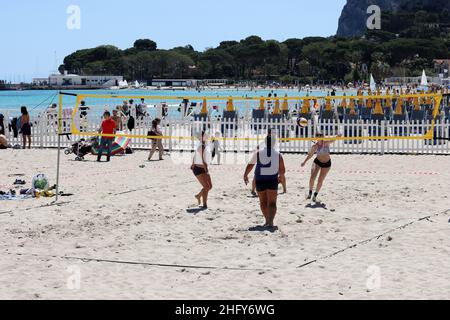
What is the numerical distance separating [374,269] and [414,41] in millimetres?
158963

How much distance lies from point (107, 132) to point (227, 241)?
10.2 m

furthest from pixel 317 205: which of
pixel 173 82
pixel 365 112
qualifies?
pixel 173 82

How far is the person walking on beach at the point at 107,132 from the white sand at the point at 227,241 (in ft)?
12.5

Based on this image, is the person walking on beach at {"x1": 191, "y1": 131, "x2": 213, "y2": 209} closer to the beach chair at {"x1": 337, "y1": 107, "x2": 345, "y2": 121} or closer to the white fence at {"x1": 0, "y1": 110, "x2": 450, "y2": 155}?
the white fence at {"x1": 0, "y1": 110, "x2": 450, "y2": 155}

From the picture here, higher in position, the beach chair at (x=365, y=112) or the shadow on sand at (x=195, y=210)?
the beach chair at (x=365, y=112)

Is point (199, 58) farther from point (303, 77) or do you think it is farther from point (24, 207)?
point (24, 207)

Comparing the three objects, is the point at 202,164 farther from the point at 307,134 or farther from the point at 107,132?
the point at 307,134

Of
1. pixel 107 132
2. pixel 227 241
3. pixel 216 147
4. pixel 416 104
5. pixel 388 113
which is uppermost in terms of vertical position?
pixel 416 104

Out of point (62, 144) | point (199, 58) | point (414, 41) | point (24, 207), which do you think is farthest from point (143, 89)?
point (24, 207)

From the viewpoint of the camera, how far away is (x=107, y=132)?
18828 millimetres

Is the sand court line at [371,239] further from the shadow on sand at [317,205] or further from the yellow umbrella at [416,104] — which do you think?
the yellow umbrella at [416,104]

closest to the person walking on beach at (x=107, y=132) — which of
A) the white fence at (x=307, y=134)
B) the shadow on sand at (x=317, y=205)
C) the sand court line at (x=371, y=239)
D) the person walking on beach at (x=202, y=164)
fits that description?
the white fence at (x=307, y=134)

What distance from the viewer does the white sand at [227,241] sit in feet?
23.4
